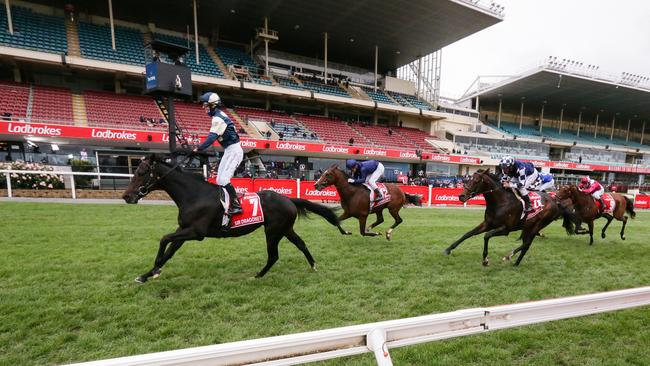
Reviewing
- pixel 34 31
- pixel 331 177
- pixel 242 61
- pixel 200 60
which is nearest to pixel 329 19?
pixel 242 61

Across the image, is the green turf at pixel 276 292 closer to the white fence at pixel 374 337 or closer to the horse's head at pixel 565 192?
the white fence at pixel 374 337

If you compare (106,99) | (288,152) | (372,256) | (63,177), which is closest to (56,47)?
(106,99)

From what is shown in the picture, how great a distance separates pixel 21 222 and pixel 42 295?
5.58m

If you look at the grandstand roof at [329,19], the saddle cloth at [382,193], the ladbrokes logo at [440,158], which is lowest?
the saddle cloth at [382,193]

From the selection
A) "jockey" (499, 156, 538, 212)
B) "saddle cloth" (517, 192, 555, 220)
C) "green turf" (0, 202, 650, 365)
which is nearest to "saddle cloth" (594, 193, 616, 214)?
"green turf" (0, 202, 650, 365)

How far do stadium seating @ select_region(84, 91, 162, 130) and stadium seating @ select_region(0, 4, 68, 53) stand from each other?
11.5 feet

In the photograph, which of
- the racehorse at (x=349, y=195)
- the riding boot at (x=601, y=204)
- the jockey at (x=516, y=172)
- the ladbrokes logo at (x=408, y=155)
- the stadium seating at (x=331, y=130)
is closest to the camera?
the jockey at (x=516, y=172)

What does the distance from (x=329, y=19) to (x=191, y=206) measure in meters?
28.1

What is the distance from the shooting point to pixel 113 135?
18.0 m

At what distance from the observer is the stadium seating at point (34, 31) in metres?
19.7

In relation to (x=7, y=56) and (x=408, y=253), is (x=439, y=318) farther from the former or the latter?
(x=7, y=56)

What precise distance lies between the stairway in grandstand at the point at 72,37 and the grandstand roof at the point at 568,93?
4410cm

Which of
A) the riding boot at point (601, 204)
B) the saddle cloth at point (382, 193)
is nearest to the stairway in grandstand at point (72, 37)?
the saddle cloth at point (382, 193)

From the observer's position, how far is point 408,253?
254 inches
